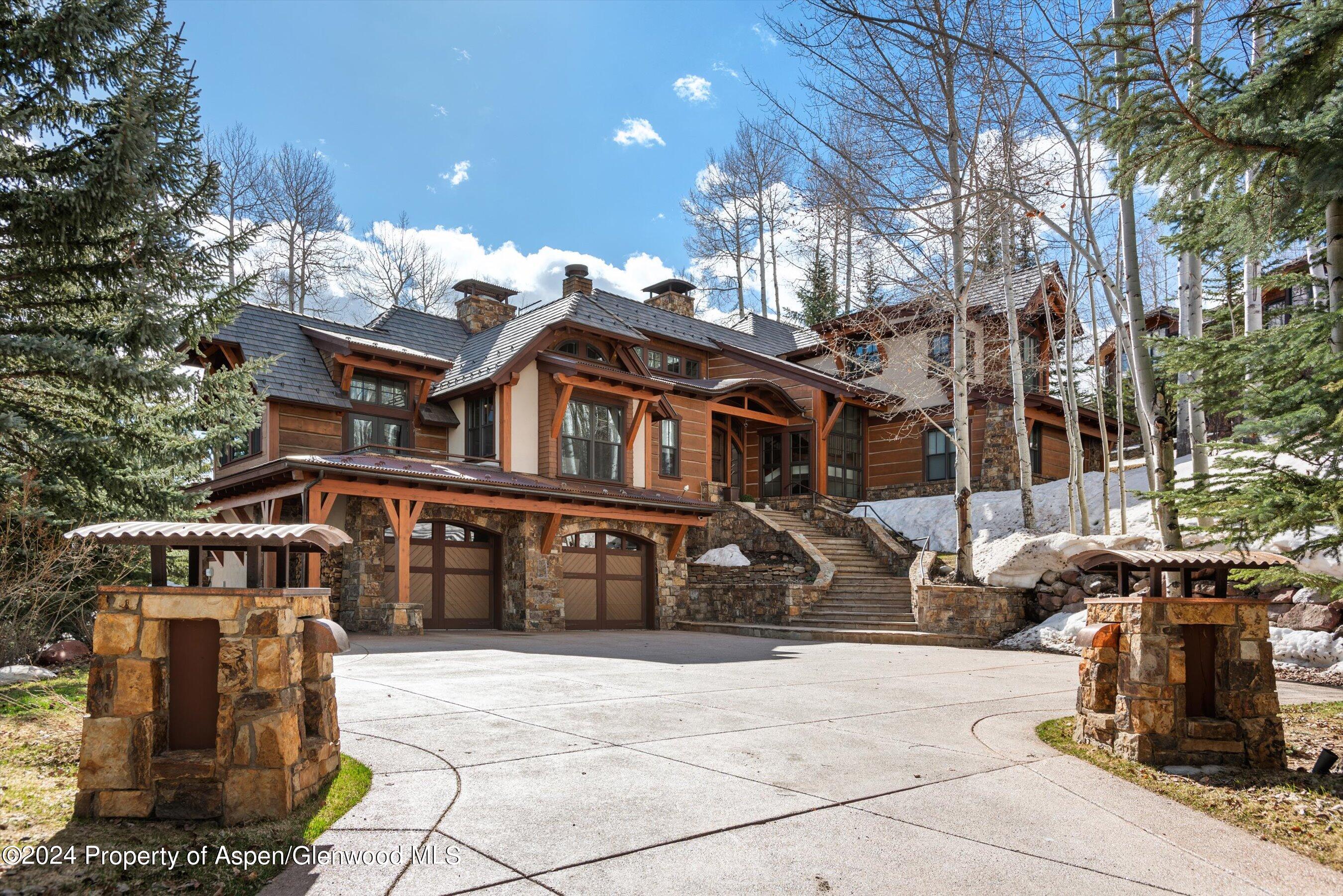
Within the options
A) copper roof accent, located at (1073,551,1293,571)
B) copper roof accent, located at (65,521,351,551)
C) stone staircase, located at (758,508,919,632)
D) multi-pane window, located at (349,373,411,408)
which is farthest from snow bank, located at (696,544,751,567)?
copper roof accent, located at (65,521,351,551)

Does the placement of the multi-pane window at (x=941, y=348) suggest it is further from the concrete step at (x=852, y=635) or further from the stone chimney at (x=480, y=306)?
the stone chimney at (x=480, y=306)

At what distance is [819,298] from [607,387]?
17.3 meters

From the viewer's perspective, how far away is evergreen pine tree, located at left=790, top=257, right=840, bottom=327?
3478 centimetres

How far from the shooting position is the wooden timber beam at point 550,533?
58.5ft

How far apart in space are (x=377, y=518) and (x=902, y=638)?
9.82 meters

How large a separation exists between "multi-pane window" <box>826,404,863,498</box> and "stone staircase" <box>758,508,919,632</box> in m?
4.06

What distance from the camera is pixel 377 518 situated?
640 inches

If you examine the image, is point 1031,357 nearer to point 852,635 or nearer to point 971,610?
point 971,610

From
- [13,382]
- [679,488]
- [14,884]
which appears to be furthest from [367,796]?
[679,488]

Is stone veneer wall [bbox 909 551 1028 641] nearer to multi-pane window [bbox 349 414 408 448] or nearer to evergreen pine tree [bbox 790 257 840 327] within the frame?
multi-pane window [bbox 349 414 408 448]

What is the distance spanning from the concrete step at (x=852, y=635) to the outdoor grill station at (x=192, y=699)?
12805 millimetres

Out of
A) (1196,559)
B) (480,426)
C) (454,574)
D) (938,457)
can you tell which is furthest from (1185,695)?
(938,457)

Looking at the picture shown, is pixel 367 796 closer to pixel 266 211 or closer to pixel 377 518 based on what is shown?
→ pixel 377 518

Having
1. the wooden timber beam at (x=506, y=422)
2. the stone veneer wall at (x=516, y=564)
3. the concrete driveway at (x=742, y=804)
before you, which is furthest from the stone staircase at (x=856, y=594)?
the concrete driveway at (x=742, y=804)
